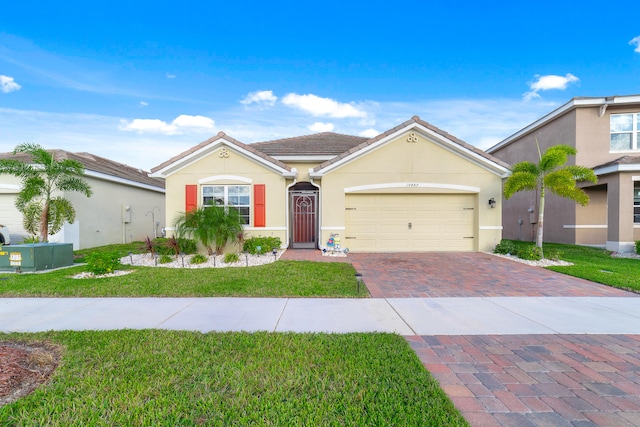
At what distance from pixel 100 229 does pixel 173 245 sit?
6.33 metres

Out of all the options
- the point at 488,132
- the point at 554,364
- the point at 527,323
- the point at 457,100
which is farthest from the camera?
the point at 488,132

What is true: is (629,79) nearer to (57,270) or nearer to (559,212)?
(559,212)

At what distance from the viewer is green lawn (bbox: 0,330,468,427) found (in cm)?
232

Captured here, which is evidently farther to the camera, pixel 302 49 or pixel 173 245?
pixel 302 49

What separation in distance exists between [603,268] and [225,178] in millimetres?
12571

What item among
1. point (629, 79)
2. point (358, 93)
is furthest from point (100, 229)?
point (629, 79)

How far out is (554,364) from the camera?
3.23 metres

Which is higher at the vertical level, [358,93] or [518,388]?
[358,93]

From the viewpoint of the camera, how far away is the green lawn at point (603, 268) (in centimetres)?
690

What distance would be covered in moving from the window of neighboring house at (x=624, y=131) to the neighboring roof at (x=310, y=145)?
11673 mm

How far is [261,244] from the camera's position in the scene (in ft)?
35.5

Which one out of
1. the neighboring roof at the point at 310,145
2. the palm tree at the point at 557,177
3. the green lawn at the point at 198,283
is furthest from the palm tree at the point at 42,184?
the palm tree at the point at 557,177

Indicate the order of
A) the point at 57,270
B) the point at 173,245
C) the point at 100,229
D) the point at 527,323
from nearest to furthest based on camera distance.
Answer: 1. the point at 527,323
2. the point at 57,270
3. the point at 173,245
4. the point at 100,229

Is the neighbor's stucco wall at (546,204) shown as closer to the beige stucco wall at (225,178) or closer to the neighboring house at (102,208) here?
the beige stucco wall at (225,178)
